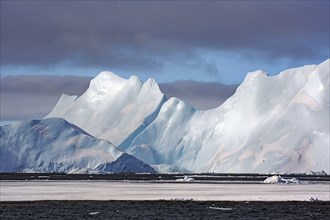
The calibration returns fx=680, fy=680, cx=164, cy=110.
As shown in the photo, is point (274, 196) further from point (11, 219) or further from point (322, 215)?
point (11, 219)

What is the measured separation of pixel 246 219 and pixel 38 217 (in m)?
14.9

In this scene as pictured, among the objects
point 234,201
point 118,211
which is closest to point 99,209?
point 118,211

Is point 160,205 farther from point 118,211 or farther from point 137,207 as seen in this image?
point 118,211

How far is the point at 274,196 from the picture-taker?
70062 mm

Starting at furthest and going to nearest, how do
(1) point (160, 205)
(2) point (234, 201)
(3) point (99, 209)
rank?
(2) point (234, 201) → (1) point (160, 205) → (3) point (99, 209)

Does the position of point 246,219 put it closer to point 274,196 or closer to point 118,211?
point 118,211

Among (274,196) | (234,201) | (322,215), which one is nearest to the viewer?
(322,215)

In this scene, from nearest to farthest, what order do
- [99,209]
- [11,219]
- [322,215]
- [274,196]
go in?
[11,219]
[322,215]
[99,209]
[274,196]

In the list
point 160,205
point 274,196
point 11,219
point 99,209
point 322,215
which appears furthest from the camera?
point 274,196

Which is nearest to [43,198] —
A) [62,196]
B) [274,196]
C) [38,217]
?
[62,196]

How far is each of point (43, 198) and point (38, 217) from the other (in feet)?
60.1

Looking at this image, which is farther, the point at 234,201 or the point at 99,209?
the point at 234,201

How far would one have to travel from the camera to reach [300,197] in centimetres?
6788

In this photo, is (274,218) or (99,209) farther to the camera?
(99,209)
